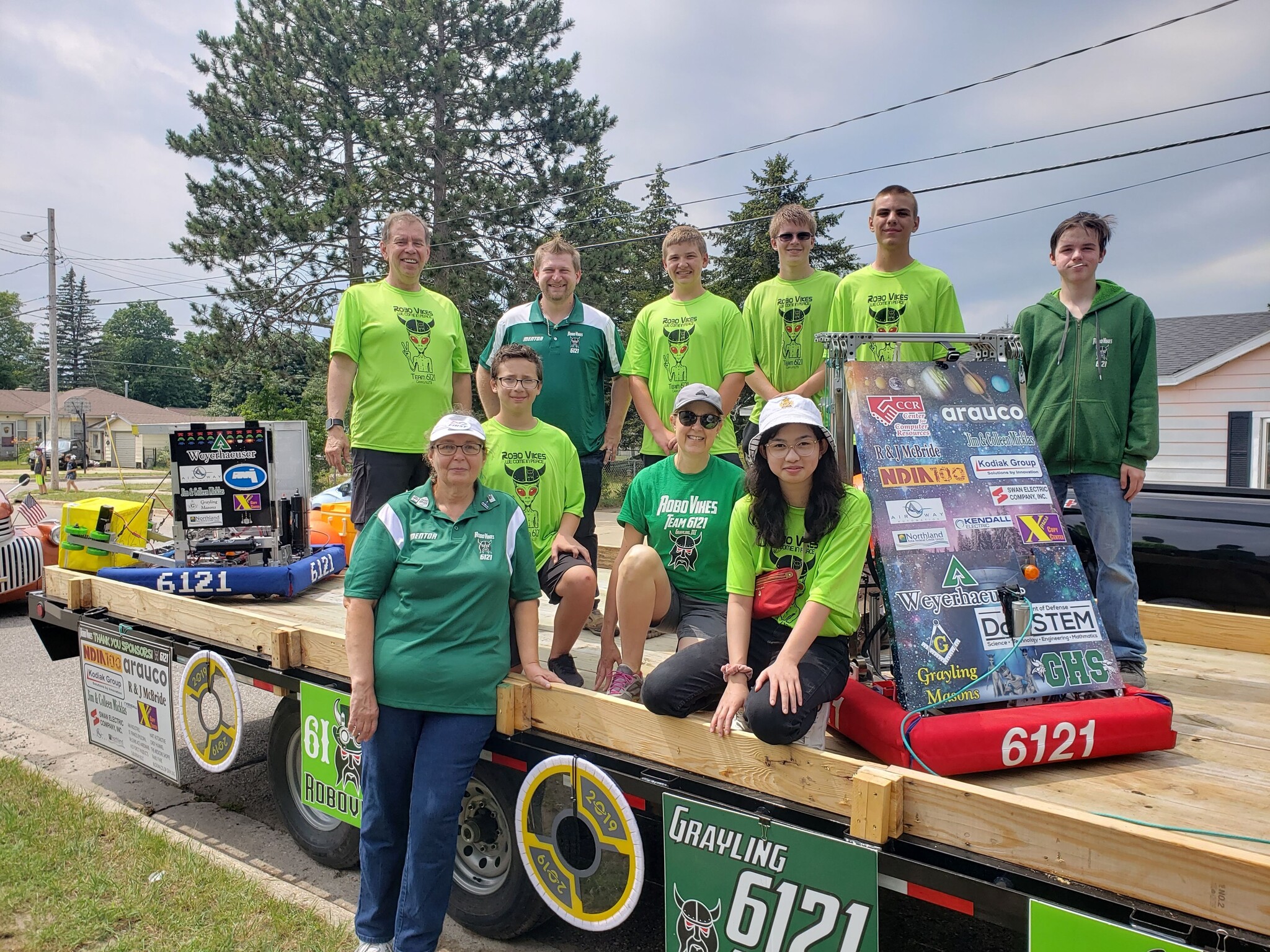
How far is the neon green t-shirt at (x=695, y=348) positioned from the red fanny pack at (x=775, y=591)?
135 cm

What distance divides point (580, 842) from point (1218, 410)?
15.5 meters

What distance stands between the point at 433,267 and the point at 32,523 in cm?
1287

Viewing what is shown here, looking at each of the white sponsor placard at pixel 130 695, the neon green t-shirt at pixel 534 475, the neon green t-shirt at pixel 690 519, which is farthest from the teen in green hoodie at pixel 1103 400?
the white sponsor placard at pixel 130 695

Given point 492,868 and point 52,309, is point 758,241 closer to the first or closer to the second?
point 492,868

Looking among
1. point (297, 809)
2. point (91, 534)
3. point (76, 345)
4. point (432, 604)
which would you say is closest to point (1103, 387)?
point (432, 604)

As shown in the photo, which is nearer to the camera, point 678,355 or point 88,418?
point 678,355

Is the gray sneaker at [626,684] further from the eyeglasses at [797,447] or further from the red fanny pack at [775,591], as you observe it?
the eyeglasses at [797,447]

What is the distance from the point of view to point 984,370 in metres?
3.46

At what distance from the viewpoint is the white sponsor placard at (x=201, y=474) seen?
5305 mm

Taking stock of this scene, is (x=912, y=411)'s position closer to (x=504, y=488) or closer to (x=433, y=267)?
(x=504, y=488)

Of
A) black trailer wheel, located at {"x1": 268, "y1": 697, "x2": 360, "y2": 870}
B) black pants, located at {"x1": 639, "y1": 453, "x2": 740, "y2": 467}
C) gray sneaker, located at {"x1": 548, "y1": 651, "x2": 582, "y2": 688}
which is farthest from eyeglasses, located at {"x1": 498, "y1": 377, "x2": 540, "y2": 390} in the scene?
black trailer wheel, located at {"x1": 268, "y1": 697, "x2": 360, "y2": 870}

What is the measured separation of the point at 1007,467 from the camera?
3225mm

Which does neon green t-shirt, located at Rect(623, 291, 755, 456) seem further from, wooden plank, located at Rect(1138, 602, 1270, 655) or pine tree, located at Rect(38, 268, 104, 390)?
pine tree, located at Rect(38, 268, 104, 390)

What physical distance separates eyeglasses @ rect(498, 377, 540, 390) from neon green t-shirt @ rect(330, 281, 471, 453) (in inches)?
30.1
